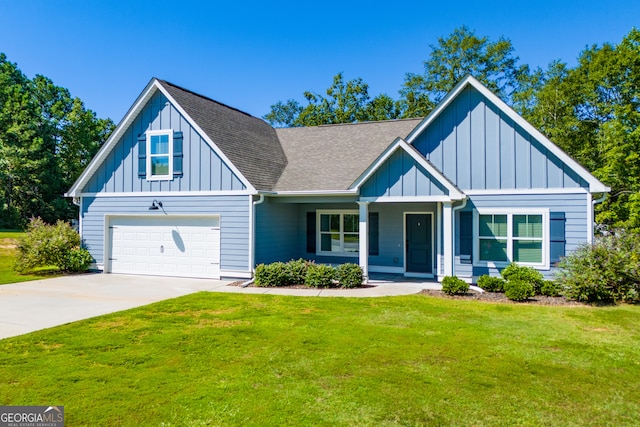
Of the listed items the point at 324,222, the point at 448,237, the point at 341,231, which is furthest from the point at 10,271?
the point at 448,237

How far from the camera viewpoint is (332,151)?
1694 cm

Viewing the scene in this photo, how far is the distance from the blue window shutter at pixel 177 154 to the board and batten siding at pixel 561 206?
9896mm

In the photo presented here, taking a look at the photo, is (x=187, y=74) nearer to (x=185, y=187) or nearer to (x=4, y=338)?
(x=185, y=187)

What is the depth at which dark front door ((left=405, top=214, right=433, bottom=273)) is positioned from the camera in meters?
14.3

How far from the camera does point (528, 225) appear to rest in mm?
11859

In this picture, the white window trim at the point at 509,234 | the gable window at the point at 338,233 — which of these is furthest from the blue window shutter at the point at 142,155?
the white window trim at the point at 509,234

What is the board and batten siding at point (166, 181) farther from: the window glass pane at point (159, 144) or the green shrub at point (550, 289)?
the green shrub at point (550, 289)

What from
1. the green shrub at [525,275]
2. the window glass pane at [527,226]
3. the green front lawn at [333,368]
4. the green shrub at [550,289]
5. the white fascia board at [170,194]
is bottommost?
the green front lawn at [333,368]

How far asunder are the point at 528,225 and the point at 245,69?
821 inches

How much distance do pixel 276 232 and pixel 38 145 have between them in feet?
98.4

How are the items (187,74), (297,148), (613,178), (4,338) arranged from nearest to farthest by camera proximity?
(4,338)
(297,148)
(187,74)
(613,178)

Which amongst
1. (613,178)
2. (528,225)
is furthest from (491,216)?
(613,178)

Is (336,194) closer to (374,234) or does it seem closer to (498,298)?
(374,234)

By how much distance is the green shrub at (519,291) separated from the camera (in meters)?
10.1
